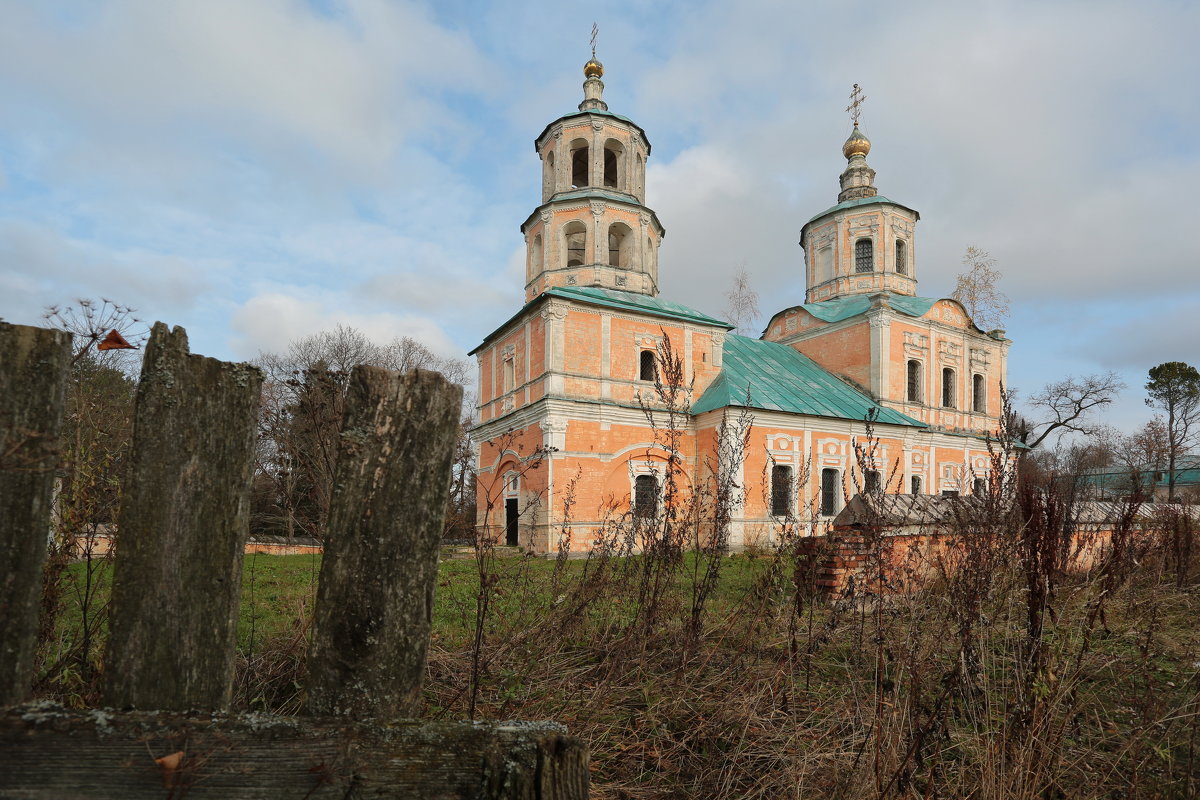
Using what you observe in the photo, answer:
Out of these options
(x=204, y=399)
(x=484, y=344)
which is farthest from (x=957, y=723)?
(x=484, y=344)

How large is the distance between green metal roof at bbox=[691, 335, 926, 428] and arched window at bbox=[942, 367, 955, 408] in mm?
3310

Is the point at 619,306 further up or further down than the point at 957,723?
further up

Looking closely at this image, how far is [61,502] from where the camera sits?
2.90 m

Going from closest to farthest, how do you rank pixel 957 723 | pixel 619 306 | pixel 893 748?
pixel 893 748 → pixel 957 723 → pixel 619 306

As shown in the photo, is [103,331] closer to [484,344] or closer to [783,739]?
[783,739]

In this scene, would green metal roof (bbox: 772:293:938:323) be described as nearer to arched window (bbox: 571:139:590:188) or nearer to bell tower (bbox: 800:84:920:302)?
bell tower (bbox: 800:84:920:302)

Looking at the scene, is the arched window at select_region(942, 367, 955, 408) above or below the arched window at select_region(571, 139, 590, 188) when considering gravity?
below

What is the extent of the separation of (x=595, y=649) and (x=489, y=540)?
1.11 meters

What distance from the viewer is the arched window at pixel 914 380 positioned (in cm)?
2516

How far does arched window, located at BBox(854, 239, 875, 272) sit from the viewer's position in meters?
28.1

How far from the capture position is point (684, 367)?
16.9 meters

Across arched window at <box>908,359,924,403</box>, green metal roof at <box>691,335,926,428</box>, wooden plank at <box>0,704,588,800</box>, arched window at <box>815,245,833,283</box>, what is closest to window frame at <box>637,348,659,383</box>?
green metal roof at <box>691,335,926,428</box>

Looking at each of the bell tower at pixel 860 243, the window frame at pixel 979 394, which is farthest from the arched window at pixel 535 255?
the window frame at pixel 979 394

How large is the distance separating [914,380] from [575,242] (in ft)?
44.5
